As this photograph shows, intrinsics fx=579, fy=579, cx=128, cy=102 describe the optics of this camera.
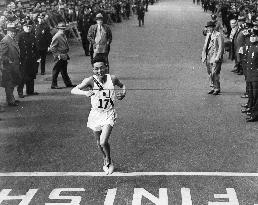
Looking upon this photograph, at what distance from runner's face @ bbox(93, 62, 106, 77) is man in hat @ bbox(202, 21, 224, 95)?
720 cm

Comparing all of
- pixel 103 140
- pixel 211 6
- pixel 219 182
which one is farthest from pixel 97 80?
pixel 211 6

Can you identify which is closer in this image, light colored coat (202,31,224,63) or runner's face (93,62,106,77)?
runner's face (93,62,106,77)

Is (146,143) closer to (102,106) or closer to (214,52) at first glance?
(102,106)

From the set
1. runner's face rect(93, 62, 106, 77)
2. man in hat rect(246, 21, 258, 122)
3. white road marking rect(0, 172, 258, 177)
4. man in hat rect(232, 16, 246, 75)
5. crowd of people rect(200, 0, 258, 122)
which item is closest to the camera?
white road marking rect(0, 172, 258, 177)

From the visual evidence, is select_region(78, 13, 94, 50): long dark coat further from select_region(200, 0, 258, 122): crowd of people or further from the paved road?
select_region(200, 0, 258, 122): crowd of people

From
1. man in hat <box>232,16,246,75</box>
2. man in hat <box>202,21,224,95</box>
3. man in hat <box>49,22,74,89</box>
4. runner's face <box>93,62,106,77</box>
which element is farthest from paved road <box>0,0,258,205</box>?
runner's face <box>93,62,106,77</box>

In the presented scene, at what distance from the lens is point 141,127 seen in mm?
12641

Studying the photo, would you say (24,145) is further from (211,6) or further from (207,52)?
(211,6)

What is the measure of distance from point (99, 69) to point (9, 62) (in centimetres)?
671

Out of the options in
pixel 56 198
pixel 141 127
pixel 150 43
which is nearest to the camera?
pixel 56 198

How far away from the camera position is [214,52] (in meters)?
16.2

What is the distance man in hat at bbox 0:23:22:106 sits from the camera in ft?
49.9

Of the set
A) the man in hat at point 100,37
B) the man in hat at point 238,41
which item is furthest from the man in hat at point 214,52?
the man in hat at point 100,37

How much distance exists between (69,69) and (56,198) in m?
13.8
